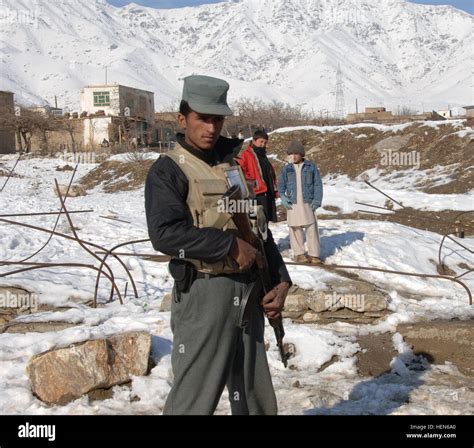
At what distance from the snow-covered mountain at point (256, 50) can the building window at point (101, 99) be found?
171 feet

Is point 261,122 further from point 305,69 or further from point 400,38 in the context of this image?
point 400,38

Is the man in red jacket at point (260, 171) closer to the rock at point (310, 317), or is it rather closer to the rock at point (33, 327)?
the rock at point (310, 317)

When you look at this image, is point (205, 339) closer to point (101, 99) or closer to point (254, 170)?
point (254, 170)

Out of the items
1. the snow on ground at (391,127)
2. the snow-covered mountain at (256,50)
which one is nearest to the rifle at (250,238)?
the snow on ground at (391,127)

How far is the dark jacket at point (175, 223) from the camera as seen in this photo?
236 centimetres

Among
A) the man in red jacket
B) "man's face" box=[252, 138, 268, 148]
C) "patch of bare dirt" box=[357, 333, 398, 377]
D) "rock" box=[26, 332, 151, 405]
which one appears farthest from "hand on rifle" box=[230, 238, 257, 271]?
"man's face" box=[252, 138, 268, 148]

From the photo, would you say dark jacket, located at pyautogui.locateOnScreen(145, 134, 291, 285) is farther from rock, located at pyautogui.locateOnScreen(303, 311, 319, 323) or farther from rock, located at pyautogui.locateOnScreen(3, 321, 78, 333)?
rock, located at pyautogui.locateOnScreen(303, 311, 319, 323)

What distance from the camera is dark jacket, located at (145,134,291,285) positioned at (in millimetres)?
2357

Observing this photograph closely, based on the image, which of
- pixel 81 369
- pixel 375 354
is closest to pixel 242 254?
pixel 81 369

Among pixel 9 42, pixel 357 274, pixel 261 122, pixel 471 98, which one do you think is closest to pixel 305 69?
pixel 471 98

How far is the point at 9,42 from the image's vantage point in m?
136

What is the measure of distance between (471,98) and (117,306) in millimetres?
123122

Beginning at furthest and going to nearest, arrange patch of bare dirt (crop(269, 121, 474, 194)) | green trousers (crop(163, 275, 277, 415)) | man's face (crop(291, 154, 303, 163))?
patch of bare dirt (crop(269, 121, 474, 194)) < man's face (crop(291, 154, 303, 163)) < green trousers (crop(163, 275, 277, 415))

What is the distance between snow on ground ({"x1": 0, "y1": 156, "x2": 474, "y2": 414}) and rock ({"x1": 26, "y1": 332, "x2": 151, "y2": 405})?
0.07 metres
